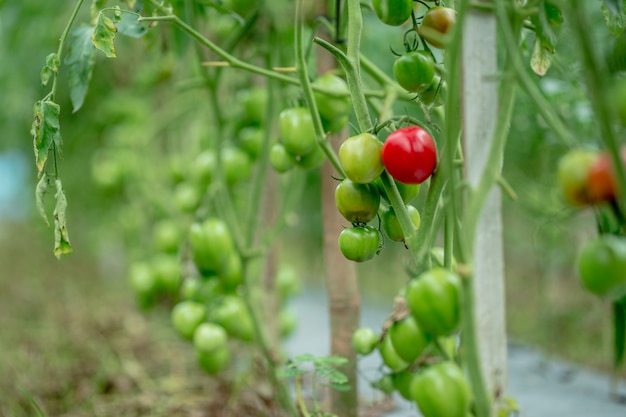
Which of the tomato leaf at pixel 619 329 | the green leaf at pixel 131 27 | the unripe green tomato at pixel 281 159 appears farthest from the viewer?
the unripe green tomato at pixel 281 159

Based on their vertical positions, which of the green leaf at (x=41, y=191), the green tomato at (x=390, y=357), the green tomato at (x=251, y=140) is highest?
the green tomato at (x=251, y=140)

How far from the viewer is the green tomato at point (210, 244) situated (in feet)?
3.17

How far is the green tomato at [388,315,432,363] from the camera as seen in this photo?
0.49 metres

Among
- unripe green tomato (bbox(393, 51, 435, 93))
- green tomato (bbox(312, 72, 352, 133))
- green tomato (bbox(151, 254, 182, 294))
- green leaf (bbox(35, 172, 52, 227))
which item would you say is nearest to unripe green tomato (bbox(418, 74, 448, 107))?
unripe green tomato (bbox(393, 51, 435, 93))

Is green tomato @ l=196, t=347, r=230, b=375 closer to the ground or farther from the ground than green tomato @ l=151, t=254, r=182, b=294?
closer to the ground

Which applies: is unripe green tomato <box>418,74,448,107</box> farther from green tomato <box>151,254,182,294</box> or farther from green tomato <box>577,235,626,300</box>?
green tomato <box>151,254,182,294</box>

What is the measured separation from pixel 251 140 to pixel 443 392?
0.74m

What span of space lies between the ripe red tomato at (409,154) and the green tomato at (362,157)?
12 mm

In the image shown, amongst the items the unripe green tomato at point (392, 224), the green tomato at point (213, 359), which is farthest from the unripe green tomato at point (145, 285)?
the unripe green tomato at point (392, 224)

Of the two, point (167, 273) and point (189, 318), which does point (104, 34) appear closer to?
point (189, 318)

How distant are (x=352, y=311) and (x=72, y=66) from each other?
1.50 ft

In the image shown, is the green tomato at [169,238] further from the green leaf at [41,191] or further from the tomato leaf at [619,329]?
the tomato leaf at [619,329]

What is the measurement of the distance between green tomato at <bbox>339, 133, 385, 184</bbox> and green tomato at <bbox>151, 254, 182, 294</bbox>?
3.02 ft

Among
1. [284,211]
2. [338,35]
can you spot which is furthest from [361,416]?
[338,35]
